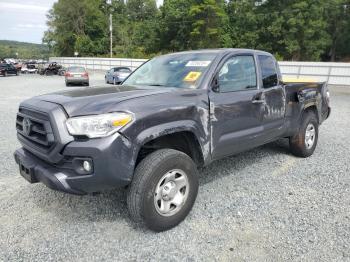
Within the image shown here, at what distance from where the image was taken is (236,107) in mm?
3977

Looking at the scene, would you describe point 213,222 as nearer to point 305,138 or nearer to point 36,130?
point 36,130

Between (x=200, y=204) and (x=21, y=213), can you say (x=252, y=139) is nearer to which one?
(x=200, y=204)

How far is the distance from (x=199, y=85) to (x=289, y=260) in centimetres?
198

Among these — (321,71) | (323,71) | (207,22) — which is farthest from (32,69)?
(323,71)

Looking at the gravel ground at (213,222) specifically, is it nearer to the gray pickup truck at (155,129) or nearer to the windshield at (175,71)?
the gray pickup truck at (155,129)

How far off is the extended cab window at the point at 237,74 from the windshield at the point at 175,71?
0.24 meters

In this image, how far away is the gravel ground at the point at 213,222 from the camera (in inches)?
118

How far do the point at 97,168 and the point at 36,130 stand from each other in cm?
88

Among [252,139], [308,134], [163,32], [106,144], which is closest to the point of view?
[106,144]

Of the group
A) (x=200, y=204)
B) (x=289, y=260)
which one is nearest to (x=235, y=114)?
(x=200, y=204)

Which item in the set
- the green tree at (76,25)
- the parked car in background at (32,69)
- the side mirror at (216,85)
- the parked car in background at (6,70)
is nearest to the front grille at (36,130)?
the side mirror at (216,85)

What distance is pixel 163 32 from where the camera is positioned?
51781 mm

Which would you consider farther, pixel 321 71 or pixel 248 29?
pixel 248 29

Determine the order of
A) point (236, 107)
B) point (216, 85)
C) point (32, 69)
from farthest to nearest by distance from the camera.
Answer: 1. point (32, 69)
2. point (236, 107)
3. point (216, 85)
